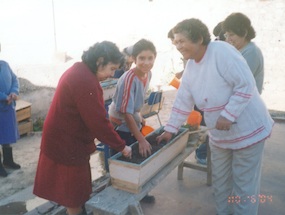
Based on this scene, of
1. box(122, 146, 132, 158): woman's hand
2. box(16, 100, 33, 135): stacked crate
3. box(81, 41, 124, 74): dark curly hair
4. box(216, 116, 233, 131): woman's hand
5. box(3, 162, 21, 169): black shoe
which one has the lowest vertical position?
box(3, 162, 21, 169): black shoe

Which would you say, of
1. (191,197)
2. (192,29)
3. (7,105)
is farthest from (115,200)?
(7,105)

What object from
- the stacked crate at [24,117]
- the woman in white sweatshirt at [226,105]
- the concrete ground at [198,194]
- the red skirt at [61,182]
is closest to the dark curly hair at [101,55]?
the woman in white sweatshirt at [226,105]

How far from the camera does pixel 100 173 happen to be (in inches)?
175

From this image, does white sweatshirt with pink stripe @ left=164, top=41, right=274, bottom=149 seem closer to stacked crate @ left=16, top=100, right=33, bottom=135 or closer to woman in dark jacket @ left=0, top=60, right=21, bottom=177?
woman in dark jacket @ left=0, top=60, right=21, bottom=177

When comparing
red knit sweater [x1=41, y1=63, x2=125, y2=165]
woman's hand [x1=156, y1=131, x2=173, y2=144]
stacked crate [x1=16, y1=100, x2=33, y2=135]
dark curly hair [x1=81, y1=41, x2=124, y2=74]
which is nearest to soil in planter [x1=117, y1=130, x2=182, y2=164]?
woman's hand [x1=156, y1=131, x2=173, y2=144]

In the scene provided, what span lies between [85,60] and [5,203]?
246cm

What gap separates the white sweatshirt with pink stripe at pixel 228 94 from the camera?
2.22m

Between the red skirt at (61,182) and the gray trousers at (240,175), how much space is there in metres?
1.24

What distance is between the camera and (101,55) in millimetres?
2201

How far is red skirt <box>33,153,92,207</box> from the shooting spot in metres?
2.40

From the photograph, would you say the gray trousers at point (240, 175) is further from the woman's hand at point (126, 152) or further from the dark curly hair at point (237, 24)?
the dark curly hair at point (237, 24)

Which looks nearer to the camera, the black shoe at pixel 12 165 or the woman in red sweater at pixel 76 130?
the woman in red sweater at pixel 76 130

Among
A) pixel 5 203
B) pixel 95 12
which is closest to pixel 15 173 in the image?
pixel 5 203

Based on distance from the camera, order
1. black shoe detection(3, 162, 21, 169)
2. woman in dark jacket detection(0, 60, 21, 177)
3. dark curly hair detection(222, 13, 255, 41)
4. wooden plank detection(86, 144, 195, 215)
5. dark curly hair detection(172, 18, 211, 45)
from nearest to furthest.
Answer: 1. wooden plank detection(86, 144, 195, 215)
2. dark curly hair detection(172, 18, 211, 45)
3. dark curly hair detection(222, 13, 255, 41)
4. woman in dark jacket detection(0, 60, 21, 177)
5. black shoe detection(3, 162, 21, 169)
